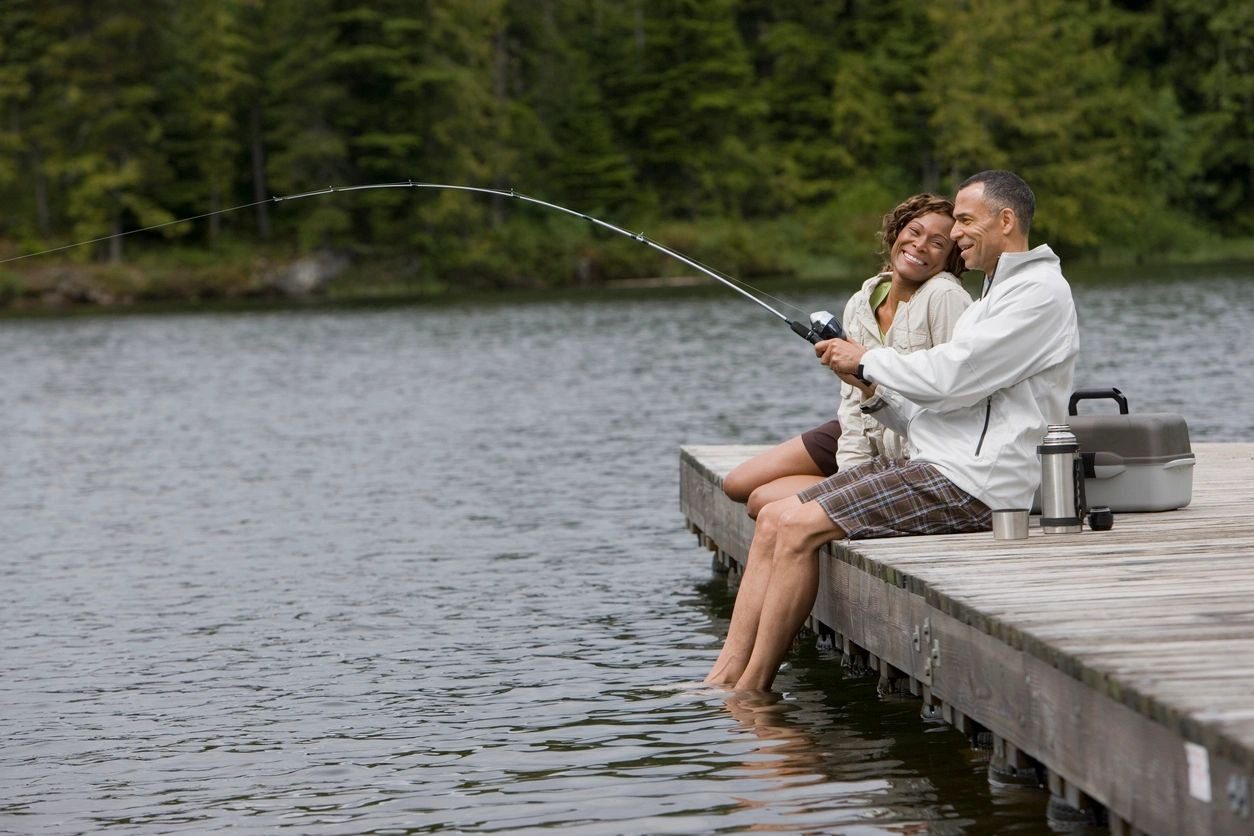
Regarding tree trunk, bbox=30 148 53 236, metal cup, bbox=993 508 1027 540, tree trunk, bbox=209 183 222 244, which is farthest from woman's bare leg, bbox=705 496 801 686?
tree trunk, bbox=30 148 53 236

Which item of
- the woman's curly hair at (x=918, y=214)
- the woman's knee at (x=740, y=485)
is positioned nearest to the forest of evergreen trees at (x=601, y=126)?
the woman's knee at (x=740, y=485)

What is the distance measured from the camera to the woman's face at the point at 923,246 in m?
6.78

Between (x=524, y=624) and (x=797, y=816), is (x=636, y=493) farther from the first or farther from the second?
(x=797, y=816)

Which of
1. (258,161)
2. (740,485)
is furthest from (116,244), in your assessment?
(740,485)

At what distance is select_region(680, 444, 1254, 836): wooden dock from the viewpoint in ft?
13.4

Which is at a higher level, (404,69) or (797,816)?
(404,69)

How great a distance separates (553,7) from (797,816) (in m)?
66.8

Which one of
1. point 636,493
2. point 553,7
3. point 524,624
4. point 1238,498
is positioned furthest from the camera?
point 553,7

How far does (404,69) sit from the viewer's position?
61031 millimetres

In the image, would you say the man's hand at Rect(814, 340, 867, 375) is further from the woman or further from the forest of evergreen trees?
the forest of evergreen trees

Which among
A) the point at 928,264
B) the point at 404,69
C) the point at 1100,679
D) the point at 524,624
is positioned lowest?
the point at 524,624

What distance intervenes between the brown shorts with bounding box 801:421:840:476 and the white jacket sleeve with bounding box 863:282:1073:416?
174 cm

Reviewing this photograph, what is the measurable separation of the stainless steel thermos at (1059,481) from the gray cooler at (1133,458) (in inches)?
12.0

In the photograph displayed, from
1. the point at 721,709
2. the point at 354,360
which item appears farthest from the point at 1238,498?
the point at 354,360
